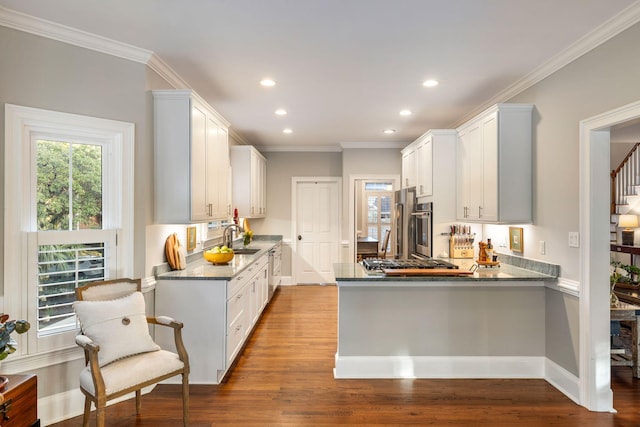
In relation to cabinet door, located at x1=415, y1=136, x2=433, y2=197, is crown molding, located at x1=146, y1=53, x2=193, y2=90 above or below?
above

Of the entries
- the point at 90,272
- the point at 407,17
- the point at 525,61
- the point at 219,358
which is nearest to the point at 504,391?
the point at 219,358

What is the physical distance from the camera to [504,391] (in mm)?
2863

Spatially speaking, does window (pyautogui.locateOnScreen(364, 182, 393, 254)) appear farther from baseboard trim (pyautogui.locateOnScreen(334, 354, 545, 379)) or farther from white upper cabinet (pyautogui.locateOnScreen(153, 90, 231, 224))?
white upper cabinet (pyautogui.locateOnScreen(153, 90, 231, 224))

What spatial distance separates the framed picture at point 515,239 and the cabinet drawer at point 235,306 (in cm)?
271

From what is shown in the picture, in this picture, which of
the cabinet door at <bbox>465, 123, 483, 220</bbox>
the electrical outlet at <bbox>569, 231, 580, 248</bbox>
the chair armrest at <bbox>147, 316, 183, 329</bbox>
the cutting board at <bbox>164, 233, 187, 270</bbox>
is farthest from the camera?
the cabinet door at <bbox>465, 123, 483, 220</bbox>

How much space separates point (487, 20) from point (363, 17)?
2.59 ft

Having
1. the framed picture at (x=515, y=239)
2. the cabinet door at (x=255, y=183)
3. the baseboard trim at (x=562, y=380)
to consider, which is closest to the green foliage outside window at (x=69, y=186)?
the cabinet door at (x=255, y=183)

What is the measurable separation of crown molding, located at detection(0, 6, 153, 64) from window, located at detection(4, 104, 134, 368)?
0.51 meters

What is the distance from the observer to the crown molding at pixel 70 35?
2.21 m

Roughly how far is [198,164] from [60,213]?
1070 millimetres

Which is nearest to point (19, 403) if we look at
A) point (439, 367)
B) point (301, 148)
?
point (439, 367)

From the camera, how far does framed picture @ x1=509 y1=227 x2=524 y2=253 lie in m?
3.40

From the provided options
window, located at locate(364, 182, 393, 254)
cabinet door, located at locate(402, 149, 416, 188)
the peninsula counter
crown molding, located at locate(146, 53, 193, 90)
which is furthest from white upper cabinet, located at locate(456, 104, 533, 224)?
window, located at locate(364, 182, 393, 254)

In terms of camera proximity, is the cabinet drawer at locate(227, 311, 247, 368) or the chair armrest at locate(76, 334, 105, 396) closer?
the chair armrest at locate(76, 334, 105, 396)
